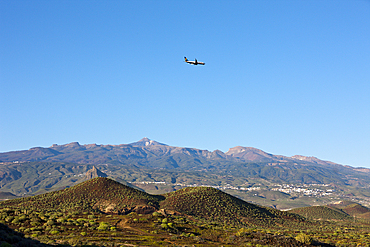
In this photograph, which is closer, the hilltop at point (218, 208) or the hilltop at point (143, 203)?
the hilltop at point (143, 203)

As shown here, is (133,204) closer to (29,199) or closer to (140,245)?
(29,199)

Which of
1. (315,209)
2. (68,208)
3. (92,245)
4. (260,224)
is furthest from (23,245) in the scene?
(315,209)

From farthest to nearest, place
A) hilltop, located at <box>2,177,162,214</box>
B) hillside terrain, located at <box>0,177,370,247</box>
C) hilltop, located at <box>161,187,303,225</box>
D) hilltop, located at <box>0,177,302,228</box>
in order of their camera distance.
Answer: hilltop, located at <box>161,187,303,225</box> < hilltop, located at <box>0,177,302,228</box> < hilltop, located at <box>2,177,162,214</box> < hillside terrain, located at <box>0,177,370,247</box>

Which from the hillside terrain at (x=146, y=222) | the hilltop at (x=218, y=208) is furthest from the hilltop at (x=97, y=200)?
the hilltop at (x=218, y=208)

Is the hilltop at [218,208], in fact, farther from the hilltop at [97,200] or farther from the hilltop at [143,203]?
the hilltop at [97,200]

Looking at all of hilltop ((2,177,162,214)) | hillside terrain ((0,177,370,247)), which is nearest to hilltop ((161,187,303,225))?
hillside terrain ((0,177,370,247))

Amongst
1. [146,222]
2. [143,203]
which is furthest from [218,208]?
[146,222]

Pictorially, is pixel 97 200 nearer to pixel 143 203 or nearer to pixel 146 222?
pixel 143 203

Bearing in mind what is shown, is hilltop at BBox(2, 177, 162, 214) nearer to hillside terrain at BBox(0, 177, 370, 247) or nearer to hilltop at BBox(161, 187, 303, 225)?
hillside terrain at BBox(0, 177, 370, 247)
